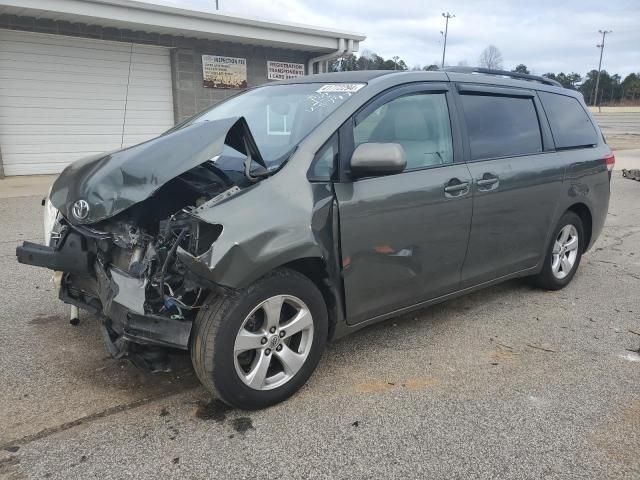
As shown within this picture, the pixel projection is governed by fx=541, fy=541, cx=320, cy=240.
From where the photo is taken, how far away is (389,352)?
3.58m

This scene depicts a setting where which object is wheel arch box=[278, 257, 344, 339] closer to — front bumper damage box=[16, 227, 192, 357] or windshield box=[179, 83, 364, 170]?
windshield box=[179, 83, 364, 170]

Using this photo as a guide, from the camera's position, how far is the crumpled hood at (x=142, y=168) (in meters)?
2.73

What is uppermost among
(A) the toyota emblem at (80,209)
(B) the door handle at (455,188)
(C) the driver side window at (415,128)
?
(C) the driver side window at (415,128)

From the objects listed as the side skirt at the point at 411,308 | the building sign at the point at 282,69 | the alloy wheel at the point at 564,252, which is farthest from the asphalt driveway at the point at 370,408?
the building sign at the point at 282,69

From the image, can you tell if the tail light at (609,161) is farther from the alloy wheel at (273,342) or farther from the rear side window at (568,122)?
the alloy wheel at (273,342)

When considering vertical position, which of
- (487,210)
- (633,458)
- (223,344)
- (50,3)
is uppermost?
(50,3)

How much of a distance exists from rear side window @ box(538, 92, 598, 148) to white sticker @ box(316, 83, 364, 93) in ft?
6.63

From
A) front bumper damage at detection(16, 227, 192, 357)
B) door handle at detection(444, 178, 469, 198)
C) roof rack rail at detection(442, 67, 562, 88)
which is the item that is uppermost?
roof rack rail at detection(442, 67, 562, 88)

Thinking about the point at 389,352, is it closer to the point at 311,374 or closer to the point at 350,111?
the point at 311,374

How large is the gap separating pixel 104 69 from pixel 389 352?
10.2 m

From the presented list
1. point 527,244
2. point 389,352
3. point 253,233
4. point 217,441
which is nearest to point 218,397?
point 217,441

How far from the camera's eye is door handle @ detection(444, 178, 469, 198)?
351 centimetres

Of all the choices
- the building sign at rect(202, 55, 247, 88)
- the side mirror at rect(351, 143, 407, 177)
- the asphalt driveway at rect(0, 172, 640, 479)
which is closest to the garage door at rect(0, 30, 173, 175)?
the building sign at rect(202, 55, 247, 88)

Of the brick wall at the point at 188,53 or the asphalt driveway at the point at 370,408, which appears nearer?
the asphalt driveway at the point at 370,408
